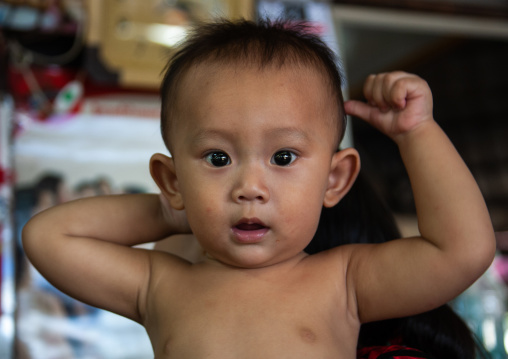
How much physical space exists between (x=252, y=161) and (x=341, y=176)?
17cm

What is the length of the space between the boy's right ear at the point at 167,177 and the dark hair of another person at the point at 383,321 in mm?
253

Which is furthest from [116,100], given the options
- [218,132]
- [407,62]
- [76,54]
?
[407,62]

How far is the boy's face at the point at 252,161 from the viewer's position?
0.66 metres

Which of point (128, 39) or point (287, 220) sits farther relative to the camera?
→ point (128, 39)

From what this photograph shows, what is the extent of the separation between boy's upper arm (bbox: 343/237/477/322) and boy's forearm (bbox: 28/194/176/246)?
12.0 inches

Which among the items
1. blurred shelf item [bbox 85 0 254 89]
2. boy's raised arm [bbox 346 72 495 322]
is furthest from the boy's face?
blurred shelf item [bbox 85 0 254 89]

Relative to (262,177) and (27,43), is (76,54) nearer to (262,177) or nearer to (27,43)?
(27,43)

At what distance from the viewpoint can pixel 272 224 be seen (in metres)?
0.66

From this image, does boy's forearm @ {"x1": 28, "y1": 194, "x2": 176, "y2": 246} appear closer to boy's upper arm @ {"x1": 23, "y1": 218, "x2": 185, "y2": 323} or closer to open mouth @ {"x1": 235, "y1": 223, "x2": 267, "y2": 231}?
boy's upper arm @ {"x1": 23, "y1": 218, "x2": 185, "y2": 323}

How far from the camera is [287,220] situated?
67cm

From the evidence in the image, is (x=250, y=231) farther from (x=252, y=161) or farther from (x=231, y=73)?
(x=231, y=73)

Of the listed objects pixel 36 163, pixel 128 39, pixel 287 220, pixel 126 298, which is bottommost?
pixel 36 163

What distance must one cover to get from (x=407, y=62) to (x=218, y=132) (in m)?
2.43

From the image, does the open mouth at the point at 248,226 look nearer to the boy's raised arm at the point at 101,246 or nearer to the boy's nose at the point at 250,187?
the boy's nose at the point at 250,187
